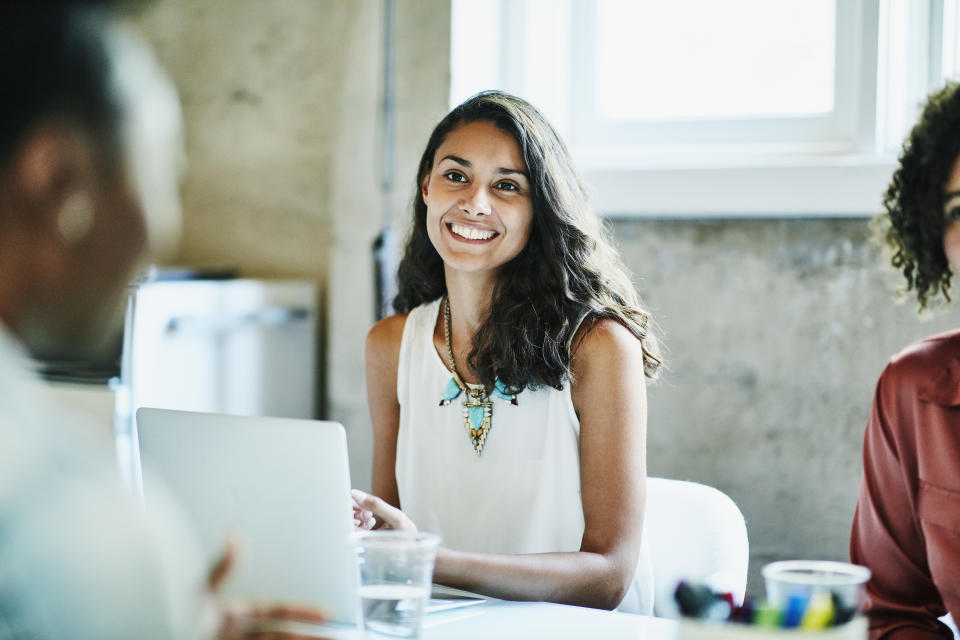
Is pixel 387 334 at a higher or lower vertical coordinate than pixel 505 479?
higher

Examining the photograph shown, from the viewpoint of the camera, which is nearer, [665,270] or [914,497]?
[914,497]

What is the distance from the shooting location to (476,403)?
1.65 m

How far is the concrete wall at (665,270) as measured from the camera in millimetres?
2061

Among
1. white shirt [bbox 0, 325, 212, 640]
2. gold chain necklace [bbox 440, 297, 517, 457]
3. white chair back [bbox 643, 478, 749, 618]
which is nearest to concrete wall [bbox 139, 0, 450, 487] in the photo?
gold chain necklace [bbox 440, 297, 517, 457]

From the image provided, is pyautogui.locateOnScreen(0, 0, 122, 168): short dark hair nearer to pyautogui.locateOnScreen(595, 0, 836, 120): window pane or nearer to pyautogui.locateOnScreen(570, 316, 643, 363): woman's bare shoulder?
pyautogui.locateOnScreen(570, 316, 643, 363): woman's bare shoulder

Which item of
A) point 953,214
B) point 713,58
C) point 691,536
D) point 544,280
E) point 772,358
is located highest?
point 713,58

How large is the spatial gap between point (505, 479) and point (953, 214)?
0.79 metres

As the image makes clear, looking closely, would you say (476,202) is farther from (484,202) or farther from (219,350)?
(219,350)

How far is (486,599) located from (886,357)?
1194mm

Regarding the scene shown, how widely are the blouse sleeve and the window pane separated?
1.13 meters

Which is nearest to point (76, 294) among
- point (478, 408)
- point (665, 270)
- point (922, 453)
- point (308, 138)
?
point (922, 453)

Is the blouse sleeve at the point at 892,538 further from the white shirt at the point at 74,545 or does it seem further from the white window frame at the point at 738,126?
the white shirt at the point at 74,545

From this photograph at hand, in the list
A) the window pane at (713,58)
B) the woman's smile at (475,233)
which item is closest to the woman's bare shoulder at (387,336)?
the woman's smile at (475,233)

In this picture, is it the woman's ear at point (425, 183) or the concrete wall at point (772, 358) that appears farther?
the concrete wall at point (772, 358)
